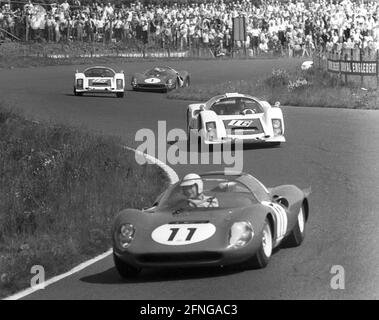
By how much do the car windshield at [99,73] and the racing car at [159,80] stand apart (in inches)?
97.1

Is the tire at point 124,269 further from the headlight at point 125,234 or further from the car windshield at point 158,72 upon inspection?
the car windshield at point 158,72

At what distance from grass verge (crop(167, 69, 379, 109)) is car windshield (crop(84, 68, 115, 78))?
6.53 ft

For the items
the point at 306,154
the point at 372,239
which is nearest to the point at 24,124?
the point at 306,154

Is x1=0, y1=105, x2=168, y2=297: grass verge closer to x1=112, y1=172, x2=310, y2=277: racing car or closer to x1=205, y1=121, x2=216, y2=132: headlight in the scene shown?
x1=112, y1=172, x2=310, y2=277: racing car

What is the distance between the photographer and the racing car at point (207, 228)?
8805 mm

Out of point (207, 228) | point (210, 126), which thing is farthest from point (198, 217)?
point (210, 126)

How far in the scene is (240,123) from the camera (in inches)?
758

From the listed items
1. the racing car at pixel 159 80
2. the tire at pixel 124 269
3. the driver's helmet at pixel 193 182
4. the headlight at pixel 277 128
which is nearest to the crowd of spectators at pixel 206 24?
→ the racing car at pixel 159 80

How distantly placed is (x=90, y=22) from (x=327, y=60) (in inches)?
637

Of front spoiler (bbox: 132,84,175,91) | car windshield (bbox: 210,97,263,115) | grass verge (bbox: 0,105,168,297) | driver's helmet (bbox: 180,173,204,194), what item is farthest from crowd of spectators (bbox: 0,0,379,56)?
driver's helmet (bbox: 180,173,204,194)

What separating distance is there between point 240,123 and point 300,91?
11.6 meters
